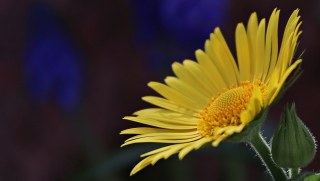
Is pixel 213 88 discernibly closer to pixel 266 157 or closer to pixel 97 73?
pixel 266 157

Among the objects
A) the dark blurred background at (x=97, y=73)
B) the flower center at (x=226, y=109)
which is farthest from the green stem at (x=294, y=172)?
the dark blurred background at (x=97, y=73)

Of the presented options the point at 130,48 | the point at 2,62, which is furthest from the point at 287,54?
the point at 2,62

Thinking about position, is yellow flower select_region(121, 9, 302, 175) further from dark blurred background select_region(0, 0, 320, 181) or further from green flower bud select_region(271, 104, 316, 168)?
dark blurred background select_region(0, 0, 320, 181)

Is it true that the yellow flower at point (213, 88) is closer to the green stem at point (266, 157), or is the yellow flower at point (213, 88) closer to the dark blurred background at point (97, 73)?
the green stem at point (266, 157)

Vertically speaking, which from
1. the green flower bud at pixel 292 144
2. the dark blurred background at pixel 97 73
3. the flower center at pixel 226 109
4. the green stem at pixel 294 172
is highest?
the dark blurred background at pixel 97 73

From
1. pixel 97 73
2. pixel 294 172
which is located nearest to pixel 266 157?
pixel 294 172
